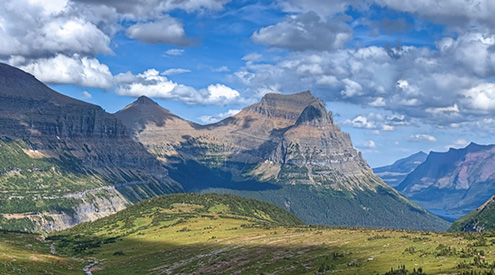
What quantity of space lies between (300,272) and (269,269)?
34.1 feet

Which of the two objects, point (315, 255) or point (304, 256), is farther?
point (304, 256)

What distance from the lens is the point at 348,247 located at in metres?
125

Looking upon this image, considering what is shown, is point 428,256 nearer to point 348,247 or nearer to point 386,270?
point 386,270

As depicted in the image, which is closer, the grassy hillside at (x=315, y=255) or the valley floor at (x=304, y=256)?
the grassy hillside at (x=315, y=255)

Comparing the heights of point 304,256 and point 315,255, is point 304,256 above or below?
below

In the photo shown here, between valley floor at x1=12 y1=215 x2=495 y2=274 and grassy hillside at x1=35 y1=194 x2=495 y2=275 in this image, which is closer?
grassy hillside at x1=35 y1=194 x2=495 y2=275

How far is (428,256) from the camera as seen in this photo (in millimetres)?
98625

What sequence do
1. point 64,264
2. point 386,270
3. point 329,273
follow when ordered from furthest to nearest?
point 64,264 → point 329,273 → point 386,270

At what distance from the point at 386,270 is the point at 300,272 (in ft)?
67.8

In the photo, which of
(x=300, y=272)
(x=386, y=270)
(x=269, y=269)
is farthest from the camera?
(x=269, y=269)

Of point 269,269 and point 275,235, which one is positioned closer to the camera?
point 269,269

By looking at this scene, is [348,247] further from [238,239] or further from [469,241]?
[238,239]

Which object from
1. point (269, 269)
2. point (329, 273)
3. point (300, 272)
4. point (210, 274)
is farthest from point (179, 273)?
point (329, 273)

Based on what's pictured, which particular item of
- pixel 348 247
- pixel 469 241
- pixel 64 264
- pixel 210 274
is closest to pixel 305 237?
pixel 348 247
